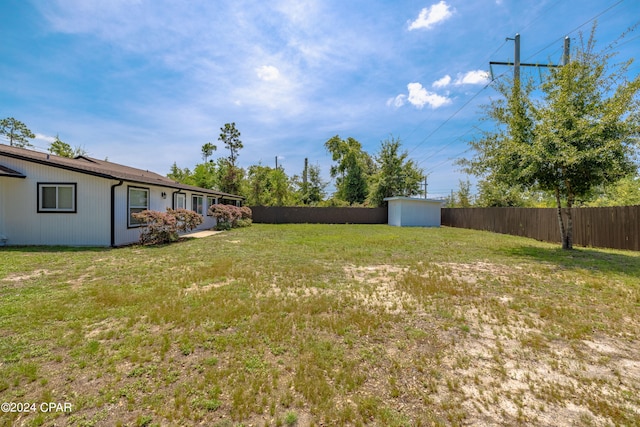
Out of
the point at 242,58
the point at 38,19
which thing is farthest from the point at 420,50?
the point at 38,19

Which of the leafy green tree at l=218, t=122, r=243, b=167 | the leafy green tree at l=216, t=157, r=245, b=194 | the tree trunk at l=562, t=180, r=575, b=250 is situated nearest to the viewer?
the tree trunk at l=562, t=180, r=575, b=250

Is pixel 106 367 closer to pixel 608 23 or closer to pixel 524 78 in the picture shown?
pixel 524 78

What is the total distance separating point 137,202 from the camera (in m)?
10.0

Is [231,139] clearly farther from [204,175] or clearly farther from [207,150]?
[207,150]

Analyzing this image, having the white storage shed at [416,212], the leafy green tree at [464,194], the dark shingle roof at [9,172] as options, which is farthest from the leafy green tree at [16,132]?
the leafy green tree at [464,194]

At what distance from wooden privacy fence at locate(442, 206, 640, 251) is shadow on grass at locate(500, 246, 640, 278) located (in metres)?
1.07

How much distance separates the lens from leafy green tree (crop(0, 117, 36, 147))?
80.9 feet

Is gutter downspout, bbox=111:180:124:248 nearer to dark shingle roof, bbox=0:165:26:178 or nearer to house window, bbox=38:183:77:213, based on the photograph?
house window, bbox=38:183:77:213

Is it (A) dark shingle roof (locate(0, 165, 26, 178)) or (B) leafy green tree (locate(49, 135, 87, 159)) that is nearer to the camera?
(A) dark shingle roof (locate(0, 165, 26, 178))

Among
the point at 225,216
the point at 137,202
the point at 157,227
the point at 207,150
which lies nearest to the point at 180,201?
the point at 225,216

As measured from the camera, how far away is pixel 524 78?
9133 mm

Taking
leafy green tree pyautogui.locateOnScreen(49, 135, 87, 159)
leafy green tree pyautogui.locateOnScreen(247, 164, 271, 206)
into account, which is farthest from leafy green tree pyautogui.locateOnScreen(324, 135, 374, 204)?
leafy green tree pyautogui.locateOnScreen(49, 135, 87, 159)

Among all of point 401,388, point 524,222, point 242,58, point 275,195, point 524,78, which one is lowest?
point 401,388

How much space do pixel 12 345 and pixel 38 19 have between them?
9.93 meters
